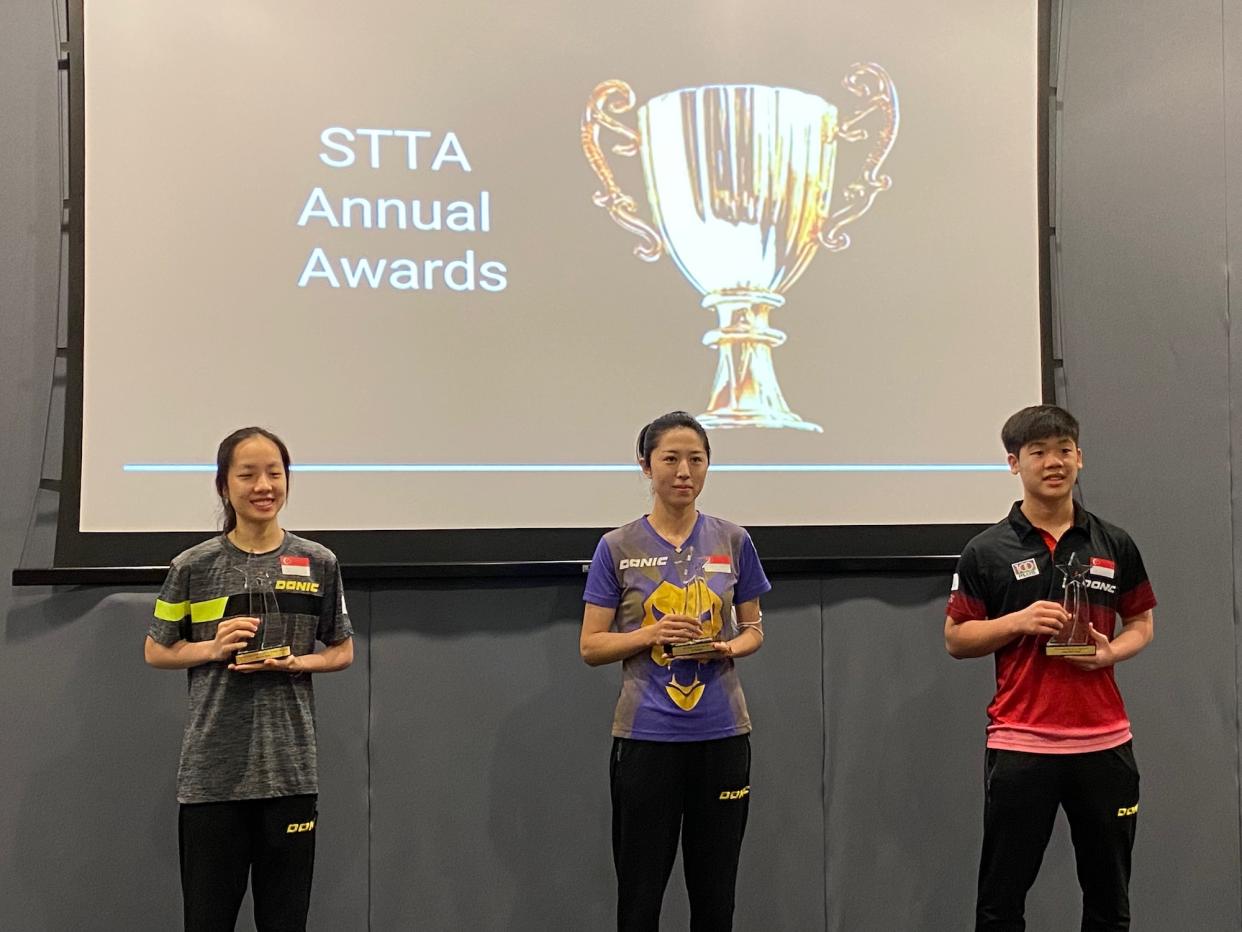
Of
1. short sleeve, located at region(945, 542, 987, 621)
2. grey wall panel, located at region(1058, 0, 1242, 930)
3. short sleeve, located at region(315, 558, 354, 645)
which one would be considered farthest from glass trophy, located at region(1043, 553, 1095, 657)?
short sleeve, located at region(315, 558, 354, 645)

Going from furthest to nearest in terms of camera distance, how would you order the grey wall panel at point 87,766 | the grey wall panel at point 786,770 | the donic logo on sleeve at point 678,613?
the grey wall panel at point 786,770, the grey wall panel at point 87,766, the donic logo on sleeve at point 678,613

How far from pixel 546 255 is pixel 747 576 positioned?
43.4 inches

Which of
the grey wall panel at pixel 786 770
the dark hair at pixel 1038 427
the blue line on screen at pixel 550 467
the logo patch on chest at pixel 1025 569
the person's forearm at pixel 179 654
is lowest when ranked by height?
the grey wall panel at pixel 786 770

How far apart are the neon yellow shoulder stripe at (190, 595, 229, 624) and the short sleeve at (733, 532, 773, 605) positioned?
3.70 feet

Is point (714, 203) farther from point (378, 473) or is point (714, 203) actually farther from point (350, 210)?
point (378, 473)

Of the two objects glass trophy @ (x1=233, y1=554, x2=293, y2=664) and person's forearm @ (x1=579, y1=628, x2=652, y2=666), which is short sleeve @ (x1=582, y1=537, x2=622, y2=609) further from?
glass trophy @ (x1=233, y1=554, x2=293, y2=664)

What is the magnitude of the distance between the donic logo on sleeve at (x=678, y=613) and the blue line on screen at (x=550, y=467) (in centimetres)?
68

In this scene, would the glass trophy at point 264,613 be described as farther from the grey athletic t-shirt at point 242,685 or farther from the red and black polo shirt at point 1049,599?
the red and black polo shirt at point 1049,599

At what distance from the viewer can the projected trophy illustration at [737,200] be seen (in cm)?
314

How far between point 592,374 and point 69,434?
136 centimetres

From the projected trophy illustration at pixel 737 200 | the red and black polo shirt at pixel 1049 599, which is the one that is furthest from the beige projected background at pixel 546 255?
the red and black polo shirt at pixel 1049 599

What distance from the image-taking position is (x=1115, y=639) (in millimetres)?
2500

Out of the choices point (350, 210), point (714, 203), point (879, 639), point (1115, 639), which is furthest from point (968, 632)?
point (350, 210)

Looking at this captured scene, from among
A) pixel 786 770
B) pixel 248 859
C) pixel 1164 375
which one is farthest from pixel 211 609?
pixel 1164 375
